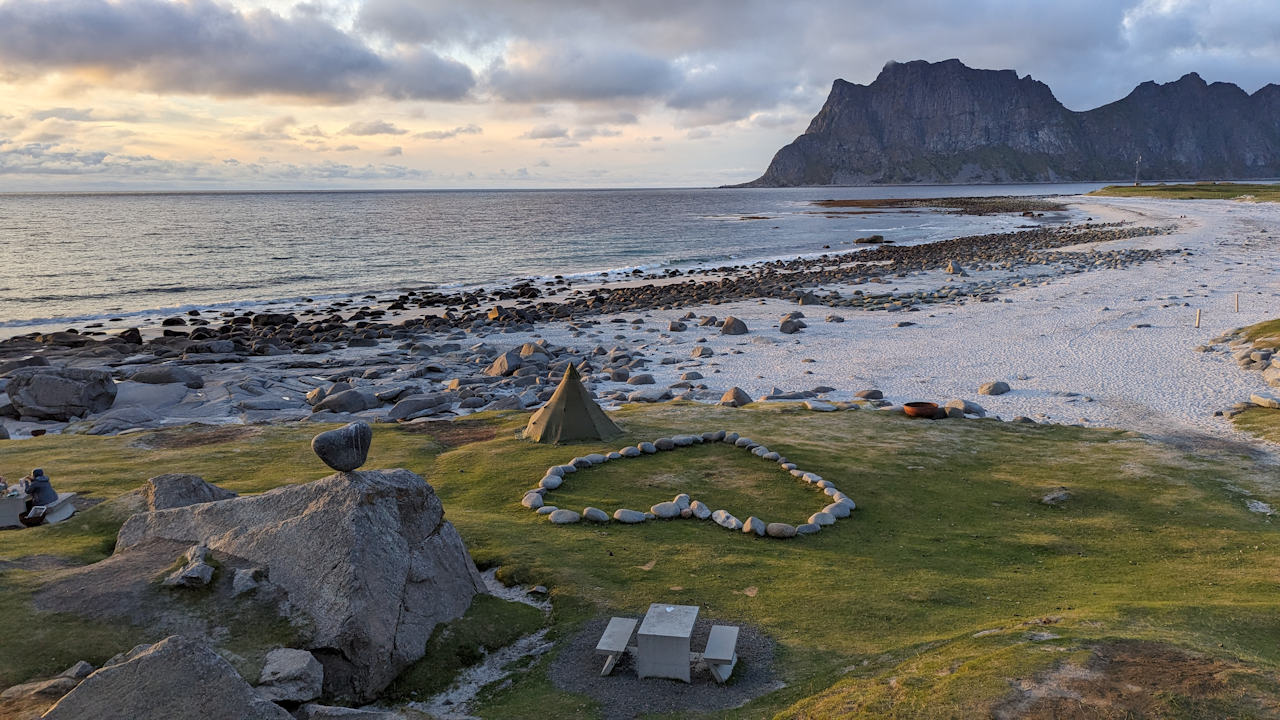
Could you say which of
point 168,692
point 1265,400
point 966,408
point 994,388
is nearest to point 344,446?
point 168,692

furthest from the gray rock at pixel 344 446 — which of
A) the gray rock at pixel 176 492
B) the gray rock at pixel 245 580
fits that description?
the gray rock at pixel 176 492

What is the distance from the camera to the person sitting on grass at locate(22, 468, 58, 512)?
14.1 metres

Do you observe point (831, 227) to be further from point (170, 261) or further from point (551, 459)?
point (551, 459)

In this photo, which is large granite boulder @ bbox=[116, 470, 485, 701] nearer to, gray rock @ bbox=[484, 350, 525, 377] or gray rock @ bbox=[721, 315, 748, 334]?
gray rock @ bbox=[484, 350, 525, 377]

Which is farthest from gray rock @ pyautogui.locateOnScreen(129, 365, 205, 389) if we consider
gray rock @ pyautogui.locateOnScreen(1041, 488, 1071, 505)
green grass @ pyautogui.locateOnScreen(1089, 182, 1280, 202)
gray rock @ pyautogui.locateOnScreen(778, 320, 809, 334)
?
green grass @ pyautogui.locateOnScreen(1089, 182, 1280, 202)

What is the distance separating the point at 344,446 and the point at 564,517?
542cm

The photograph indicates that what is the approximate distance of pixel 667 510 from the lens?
50.5 ft

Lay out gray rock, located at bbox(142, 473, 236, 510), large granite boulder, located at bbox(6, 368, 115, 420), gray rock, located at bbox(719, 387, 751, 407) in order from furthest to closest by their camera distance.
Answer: large granite boulder, located at bbox(6, 368, 115, 420), gray rock, located at bbox(719, 387, 751, 407), gray rock, located at bbox(142, 473, 236, 510)

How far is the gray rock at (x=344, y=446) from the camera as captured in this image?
10.8 metres

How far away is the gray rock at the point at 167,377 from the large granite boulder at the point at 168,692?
2844 centimetres

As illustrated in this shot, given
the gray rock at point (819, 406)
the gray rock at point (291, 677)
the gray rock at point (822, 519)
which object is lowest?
the gray rock at point (819, 406)

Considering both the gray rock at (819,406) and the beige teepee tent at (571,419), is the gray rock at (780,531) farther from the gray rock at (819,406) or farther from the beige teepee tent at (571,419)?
the gray rock at (819,406)

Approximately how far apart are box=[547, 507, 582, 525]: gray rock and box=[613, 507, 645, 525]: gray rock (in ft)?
2.57

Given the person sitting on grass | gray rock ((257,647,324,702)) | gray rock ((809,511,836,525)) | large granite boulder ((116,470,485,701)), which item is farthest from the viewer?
gray rock ((809,511,836,525))
